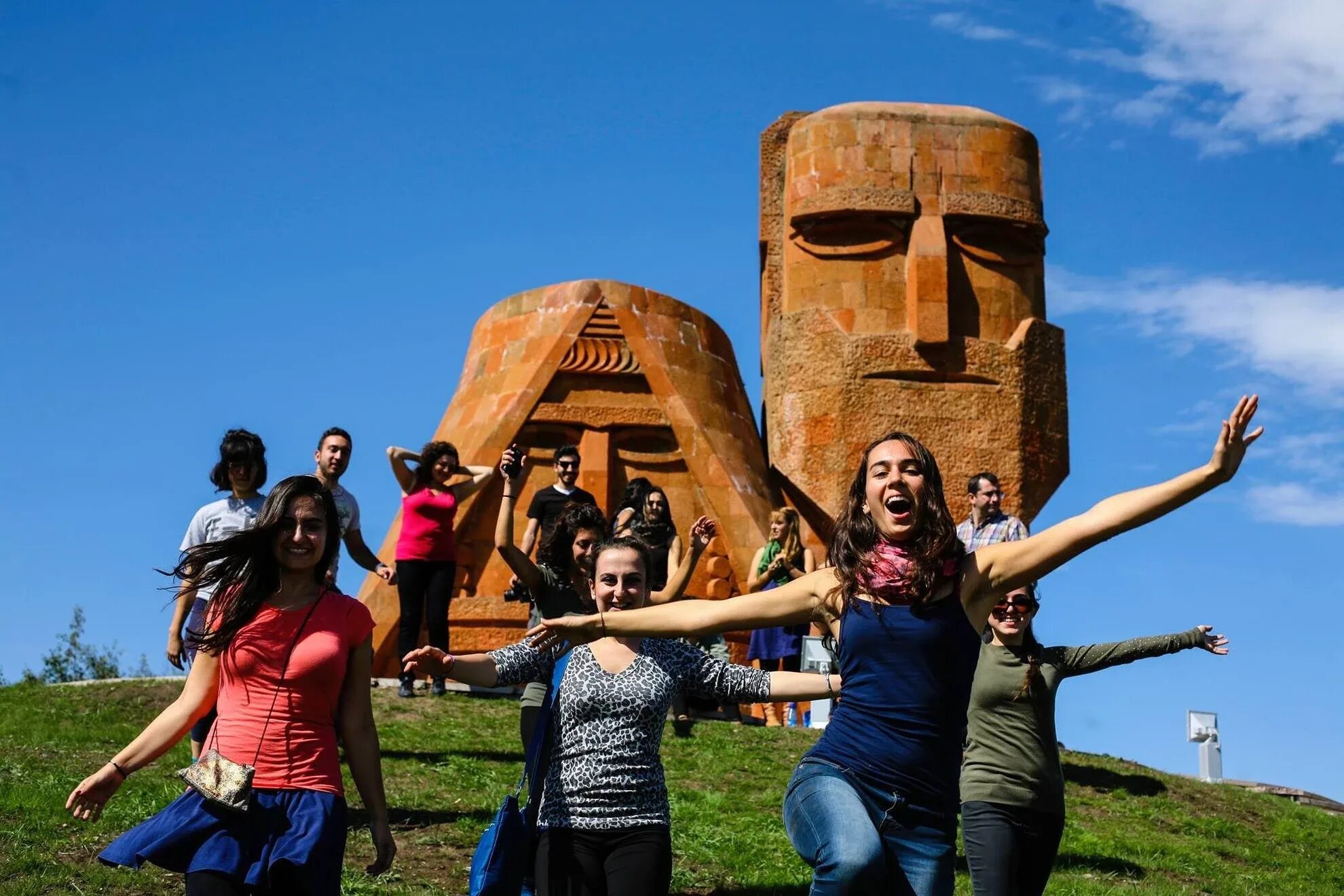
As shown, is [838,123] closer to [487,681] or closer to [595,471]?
[595,471]

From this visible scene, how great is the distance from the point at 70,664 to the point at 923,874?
2496 cm

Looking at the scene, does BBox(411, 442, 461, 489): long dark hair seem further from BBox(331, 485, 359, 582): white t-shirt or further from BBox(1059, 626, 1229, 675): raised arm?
BBox(1059, 626, 1229, 675): raised arm

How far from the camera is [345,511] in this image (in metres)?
9.38

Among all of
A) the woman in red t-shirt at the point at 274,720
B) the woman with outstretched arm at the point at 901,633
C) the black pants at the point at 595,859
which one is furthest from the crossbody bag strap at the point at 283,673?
the woman with outstretched arm at the point at 901,633

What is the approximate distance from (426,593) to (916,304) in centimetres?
687

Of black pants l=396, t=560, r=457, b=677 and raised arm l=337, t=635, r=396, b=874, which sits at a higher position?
black pants l=396, t=560, r=457, b=677

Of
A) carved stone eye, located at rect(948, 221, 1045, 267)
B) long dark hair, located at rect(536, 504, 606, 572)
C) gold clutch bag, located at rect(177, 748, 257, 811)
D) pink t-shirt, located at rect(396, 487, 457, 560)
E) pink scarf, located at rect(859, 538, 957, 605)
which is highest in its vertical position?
carved stone eye, located at rect(948, 221, 1045, 267)

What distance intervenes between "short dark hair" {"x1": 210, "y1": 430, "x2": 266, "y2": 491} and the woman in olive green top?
3.35m

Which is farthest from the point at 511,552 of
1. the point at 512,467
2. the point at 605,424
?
the point at 605,424

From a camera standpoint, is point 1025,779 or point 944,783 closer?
point 944,783

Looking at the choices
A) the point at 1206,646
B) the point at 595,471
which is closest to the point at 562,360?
the point at 595,471

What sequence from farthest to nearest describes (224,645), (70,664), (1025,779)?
(70,664) < (1025,779) < (224,645)

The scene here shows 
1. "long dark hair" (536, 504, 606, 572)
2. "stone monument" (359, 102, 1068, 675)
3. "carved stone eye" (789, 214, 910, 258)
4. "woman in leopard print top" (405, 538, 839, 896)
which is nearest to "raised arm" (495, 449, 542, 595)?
"long dark hair" (536, 504, 606, 572)

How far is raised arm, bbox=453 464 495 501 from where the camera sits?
1138 cm
